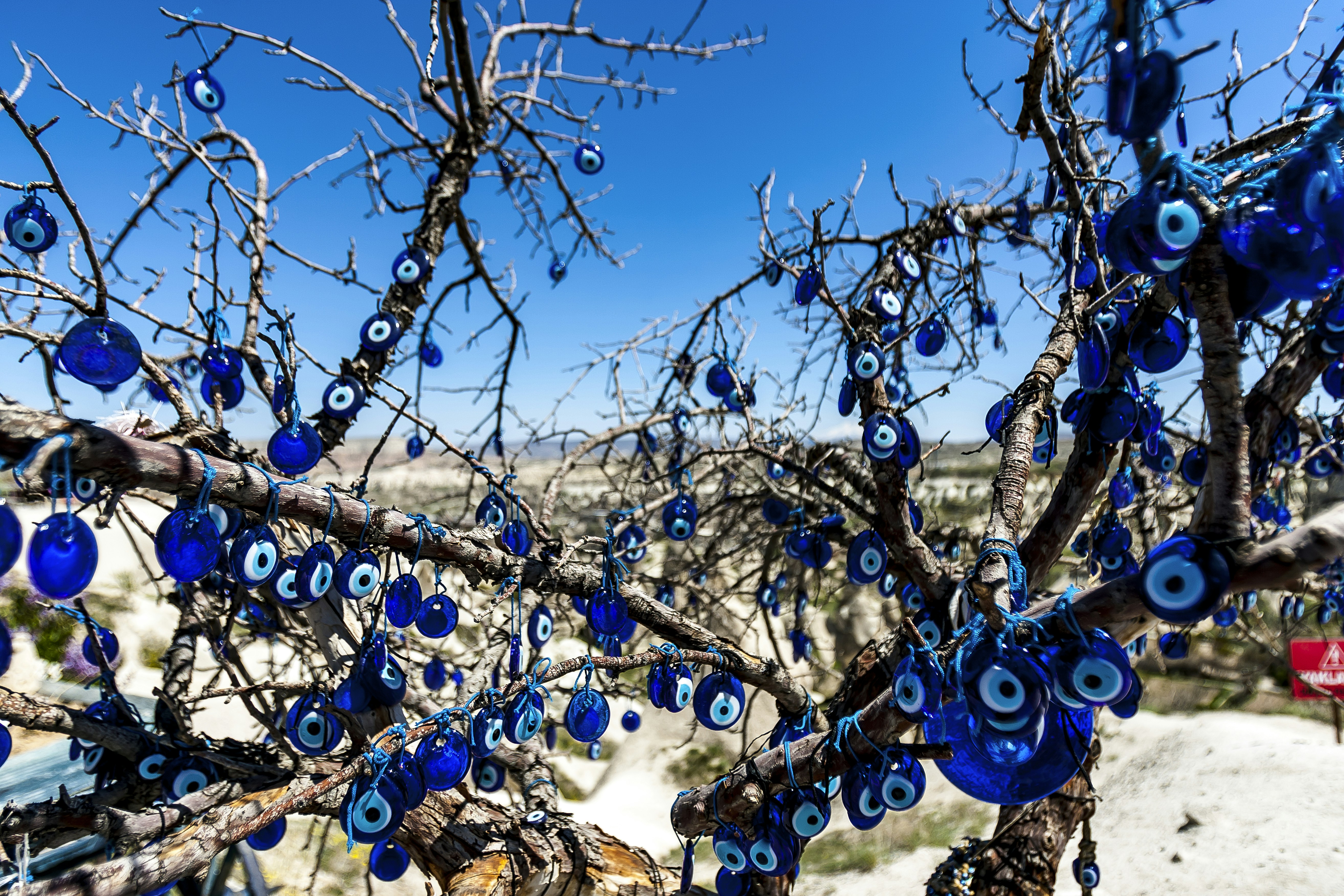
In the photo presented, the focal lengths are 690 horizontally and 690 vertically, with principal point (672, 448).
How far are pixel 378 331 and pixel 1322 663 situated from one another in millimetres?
6830

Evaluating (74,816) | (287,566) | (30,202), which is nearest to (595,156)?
(30,202)

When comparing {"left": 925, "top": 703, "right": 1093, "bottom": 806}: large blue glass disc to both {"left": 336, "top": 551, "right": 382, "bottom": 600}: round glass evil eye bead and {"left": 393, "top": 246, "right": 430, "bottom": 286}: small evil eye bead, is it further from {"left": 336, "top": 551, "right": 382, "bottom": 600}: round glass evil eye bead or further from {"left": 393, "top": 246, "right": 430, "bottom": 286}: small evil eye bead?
{"left": 393, "top": 246, "right": 430, "bottom": 286}: small evil eye bead

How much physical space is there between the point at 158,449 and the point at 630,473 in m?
3.16

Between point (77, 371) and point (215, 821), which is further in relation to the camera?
point (215, 821)

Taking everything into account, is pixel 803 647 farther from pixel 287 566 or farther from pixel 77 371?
pixel 77 371

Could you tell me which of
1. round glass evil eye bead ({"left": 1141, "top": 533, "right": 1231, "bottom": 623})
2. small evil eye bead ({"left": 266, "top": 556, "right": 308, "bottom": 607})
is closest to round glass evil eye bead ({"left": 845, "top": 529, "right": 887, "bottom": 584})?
round glass evil eye bead ({"left": 1141, "top": 533, "right": 1231, "bottom": 623})

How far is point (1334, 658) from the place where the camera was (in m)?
5.13

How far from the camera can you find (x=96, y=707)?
95.7 inches

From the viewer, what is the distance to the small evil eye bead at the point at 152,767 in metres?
2.36

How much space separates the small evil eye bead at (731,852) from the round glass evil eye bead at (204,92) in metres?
3.73

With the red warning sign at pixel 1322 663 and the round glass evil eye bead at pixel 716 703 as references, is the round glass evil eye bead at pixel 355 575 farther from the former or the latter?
the red warning sign at pixel 1322 663

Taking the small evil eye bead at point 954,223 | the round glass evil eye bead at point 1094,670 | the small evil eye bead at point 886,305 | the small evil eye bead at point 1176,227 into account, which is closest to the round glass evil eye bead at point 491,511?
the small evil eye bead at point 886,305

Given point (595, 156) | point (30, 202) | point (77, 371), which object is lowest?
point (77, 371)

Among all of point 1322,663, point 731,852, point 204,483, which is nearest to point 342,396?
point 204,483
